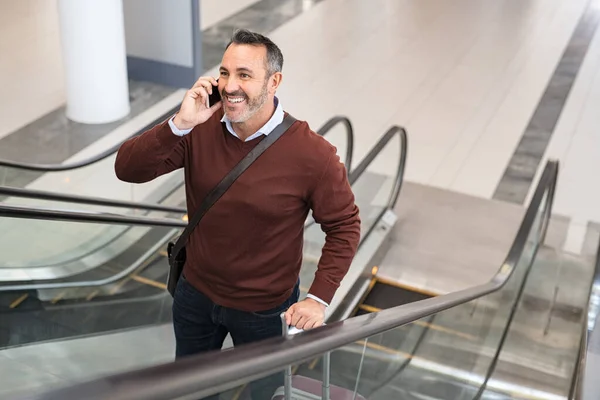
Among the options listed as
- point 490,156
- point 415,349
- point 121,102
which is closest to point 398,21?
point 490,156

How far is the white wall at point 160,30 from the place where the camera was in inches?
363

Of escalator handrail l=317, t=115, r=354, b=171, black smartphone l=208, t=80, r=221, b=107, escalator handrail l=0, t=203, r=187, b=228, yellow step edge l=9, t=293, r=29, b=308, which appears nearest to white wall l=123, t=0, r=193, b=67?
escalator handrail l=317, t=115, r=354, b=171

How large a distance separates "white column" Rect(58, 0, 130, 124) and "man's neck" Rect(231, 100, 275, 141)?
5.82 meters

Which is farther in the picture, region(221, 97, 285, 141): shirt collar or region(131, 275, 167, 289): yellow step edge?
region(131, 275, 167, 289): yellow step edge

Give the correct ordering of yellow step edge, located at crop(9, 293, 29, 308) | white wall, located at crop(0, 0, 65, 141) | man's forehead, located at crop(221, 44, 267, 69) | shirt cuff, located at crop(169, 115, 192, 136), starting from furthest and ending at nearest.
Result: white wall, located at crop(0, 0, 65, 141)
yellow step edge, located at crop(9, 293, 29, 308)
shirt cuff, located at crop(169, 115, 192, 136)
man's forehead, located at crop(221, 44, 267, 69)

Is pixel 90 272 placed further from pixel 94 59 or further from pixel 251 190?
pixel 94 59

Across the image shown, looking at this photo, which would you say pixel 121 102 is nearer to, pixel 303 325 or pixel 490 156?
pixel 490 156

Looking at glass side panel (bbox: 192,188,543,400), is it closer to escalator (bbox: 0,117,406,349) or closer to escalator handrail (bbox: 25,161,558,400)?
escalator handrail (bbox: 25,161,558,400)

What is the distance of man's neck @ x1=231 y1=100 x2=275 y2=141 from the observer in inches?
107

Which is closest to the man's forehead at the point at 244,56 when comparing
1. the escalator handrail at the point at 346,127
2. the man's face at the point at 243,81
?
the man's face at the point at 243,81

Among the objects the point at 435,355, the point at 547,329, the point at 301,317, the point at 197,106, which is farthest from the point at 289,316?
the point at 547,329

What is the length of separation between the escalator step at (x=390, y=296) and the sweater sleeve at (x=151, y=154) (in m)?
3.71

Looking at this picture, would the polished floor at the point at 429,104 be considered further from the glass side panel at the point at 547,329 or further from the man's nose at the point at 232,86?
the man's nose at the point at 232,86

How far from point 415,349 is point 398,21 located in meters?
9.00
